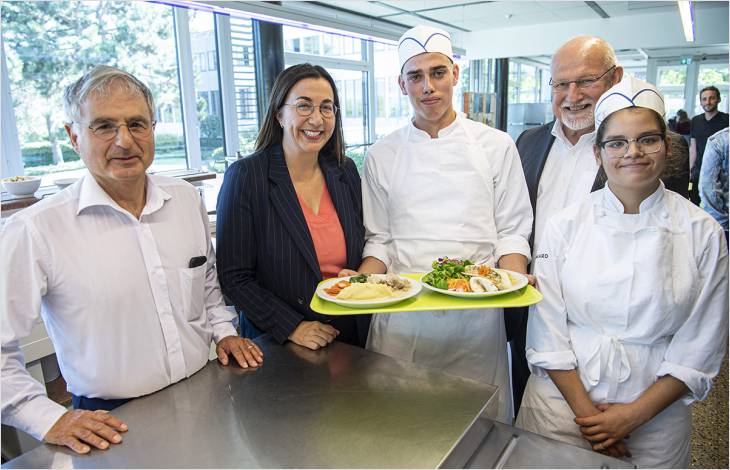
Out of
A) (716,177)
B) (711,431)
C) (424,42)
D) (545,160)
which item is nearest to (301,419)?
(424,42)

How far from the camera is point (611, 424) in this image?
4.62 feet

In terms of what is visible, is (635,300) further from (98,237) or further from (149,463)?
(98,237)

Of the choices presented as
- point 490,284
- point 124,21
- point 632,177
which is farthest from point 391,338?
point 124,21

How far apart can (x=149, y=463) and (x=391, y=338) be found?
1.03 meters

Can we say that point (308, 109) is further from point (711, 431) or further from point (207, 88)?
point (207, 88)

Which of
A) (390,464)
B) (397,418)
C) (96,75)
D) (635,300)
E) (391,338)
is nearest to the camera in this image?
(390,464)

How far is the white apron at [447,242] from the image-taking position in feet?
6.10

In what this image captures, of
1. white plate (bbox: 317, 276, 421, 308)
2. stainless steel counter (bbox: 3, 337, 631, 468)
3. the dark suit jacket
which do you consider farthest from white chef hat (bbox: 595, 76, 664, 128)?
stainless steel counter (bbox: 3, 337, 631, 468)

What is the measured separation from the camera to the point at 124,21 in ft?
14.7

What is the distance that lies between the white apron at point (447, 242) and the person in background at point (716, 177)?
287 cm

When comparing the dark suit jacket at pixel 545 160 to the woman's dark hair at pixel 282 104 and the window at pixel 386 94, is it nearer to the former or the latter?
the woman's dark hair at pixel 282 104

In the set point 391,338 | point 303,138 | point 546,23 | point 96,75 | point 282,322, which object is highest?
point 546,23

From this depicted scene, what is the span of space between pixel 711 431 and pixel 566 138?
6.13ft

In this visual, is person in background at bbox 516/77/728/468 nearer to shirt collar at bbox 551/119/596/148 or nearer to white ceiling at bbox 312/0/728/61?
shirt collar at bbox 551/119/596/148
